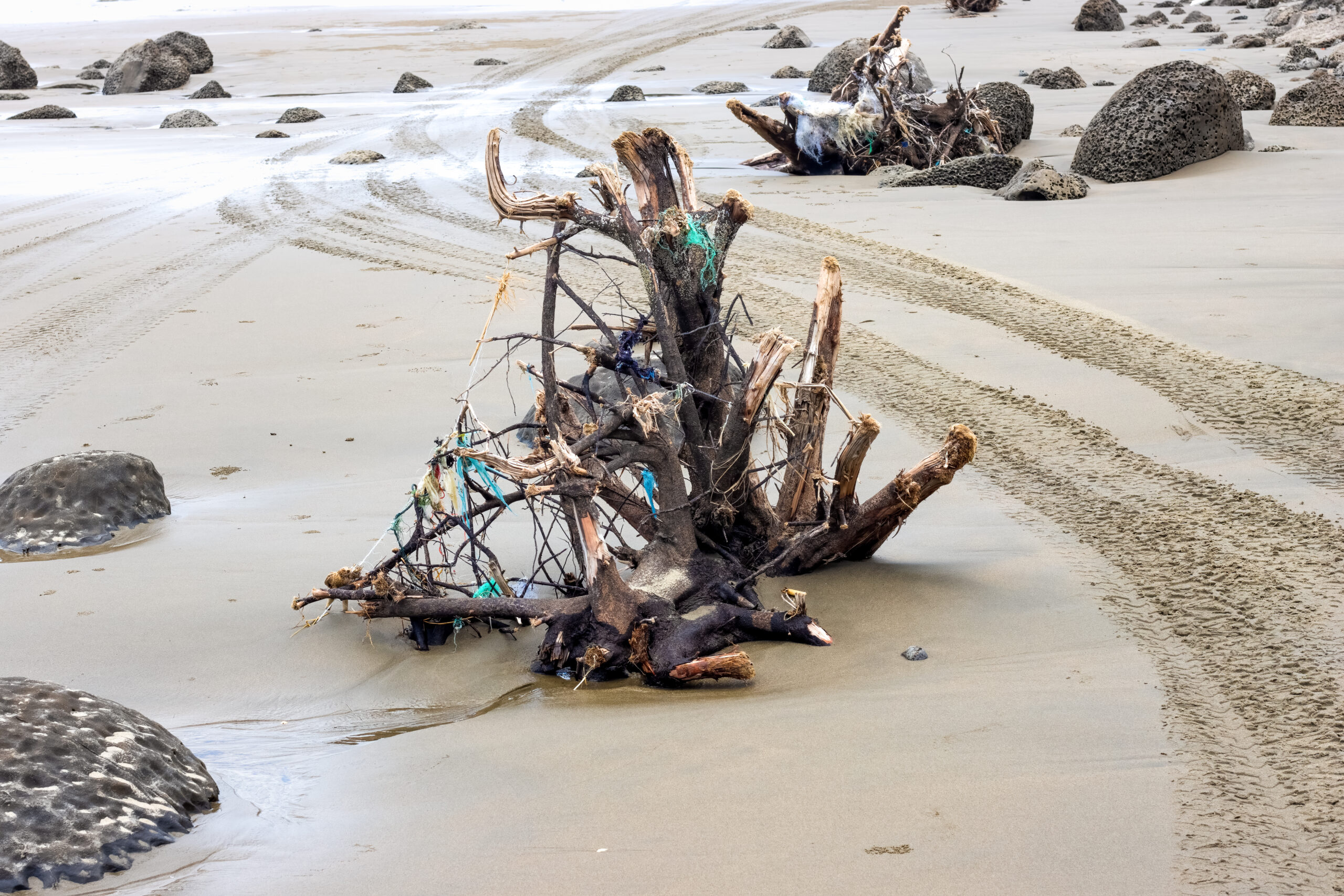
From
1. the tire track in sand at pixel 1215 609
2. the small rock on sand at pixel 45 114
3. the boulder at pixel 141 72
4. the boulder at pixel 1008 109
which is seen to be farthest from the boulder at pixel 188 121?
the tire track in sand at pixel 1215 609

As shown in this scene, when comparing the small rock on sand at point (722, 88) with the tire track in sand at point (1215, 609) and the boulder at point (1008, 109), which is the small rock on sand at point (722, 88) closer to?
the boulder at point (1008, 109)

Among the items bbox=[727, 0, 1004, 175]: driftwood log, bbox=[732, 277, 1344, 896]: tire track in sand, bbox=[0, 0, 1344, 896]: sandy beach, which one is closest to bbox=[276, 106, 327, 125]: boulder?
bbox=[0, 0, 1344, 896]: sandy beach

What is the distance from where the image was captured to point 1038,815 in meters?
2.43

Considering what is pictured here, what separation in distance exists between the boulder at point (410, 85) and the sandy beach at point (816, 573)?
8.57 meters

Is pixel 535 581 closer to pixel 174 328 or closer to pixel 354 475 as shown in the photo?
pixel 354 475

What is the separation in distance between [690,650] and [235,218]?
323 inches

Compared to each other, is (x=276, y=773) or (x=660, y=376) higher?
(x=660, y=376)

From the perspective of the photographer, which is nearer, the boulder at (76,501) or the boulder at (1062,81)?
the boulder at (76,501)

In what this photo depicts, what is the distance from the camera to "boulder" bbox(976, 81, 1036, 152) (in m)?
11.1

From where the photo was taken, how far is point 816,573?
12.8 feet

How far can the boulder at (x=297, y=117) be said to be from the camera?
52.1 feet

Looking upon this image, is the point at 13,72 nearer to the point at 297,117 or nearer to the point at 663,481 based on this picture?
the point at 297,117

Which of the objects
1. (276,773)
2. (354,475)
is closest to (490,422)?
(354,475)

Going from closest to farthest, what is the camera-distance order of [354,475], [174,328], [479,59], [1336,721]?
1. [1336,721]
2. [354,475]
3. [174,328]
4. [479,59]
